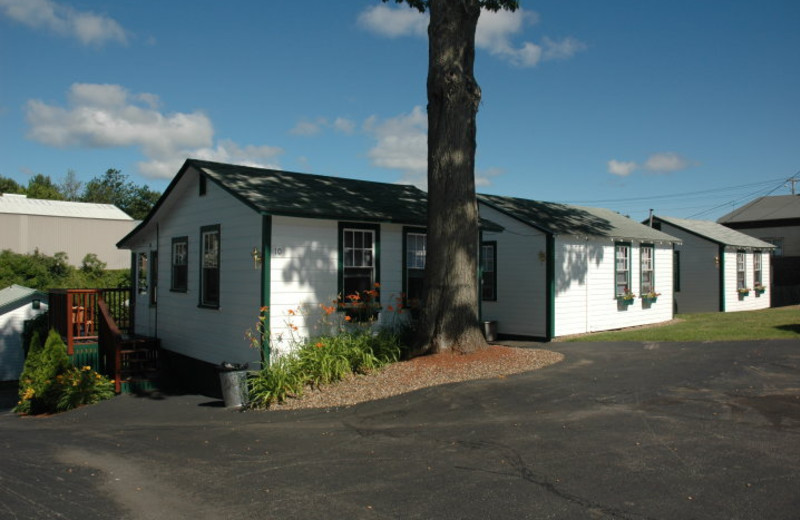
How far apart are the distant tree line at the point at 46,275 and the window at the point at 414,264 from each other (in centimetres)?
2150

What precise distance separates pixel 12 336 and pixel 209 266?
1514 centimetres

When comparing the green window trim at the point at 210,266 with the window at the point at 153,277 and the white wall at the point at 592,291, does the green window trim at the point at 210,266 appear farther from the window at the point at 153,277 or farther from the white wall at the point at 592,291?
the white wall at the point at 592,291

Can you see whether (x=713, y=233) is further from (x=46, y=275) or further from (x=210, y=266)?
(x=46, y=275)

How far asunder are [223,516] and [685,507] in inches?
152

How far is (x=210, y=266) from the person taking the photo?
44.4 feet

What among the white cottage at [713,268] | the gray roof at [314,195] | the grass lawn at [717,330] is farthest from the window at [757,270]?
the gray roof at [314,195]

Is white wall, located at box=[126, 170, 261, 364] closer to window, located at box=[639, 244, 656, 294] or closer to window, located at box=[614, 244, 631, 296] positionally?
window, located at box=[614, 244, 631, 296]

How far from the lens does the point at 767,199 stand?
39531 mm

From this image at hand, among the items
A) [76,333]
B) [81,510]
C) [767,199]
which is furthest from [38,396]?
[767,199]

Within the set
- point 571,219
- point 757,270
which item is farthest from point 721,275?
point 571,219

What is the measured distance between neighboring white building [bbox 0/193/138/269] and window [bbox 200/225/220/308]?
3249 cm

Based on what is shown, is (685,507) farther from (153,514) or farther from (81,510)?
(81,510)

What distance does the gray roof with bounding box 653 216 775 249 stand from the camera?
24.3 m

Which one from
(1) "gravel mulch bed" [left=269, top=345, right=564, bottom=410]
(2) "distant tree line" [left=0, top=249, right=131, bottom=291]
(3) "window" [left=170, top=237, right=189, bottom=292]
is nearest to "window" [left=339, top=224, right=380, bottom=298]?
(1) "gravel mulch bed" [left=269, top=345, right=564, bottom=410]
